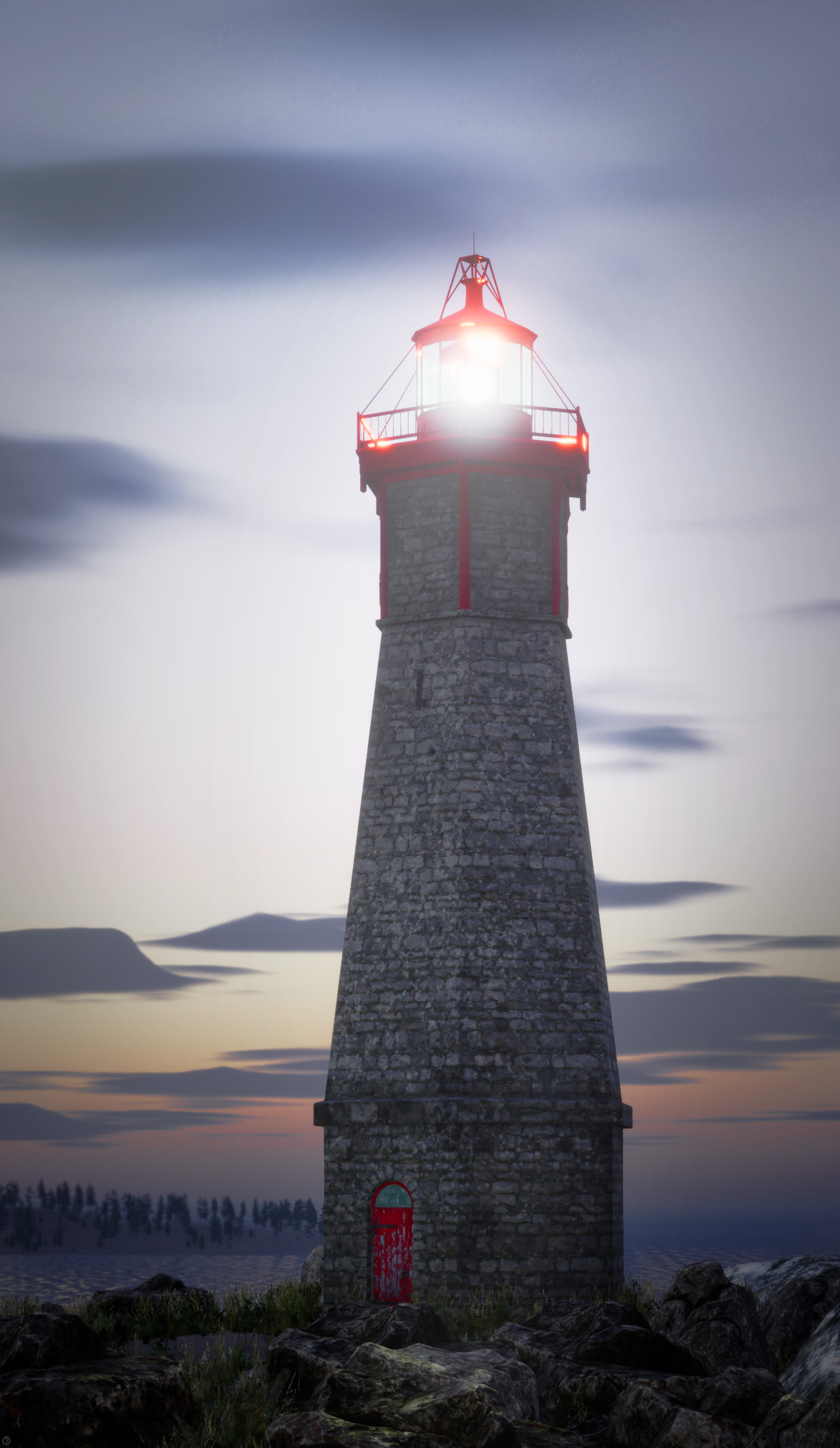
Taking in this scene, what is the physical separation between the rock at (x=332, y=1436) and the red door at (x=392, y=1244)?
9535 millimetres

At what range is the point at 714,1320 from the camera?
51.2ft

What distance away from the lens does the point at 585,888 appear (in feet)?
72.1

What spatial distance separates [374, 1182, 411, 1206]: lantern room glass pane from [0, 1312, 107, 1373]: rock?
26.7 ft

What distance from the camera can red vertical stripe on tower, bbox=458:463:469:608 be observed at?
892 inches

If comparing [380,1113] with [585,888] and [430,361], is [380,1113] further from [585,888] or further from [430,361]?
[430,361]

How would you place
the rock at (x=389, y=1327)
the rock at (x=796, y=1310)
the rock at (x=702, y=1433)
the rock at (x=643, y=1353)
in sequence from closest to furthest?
the rock at (x=702, y=1433), the rock at (x=643, y=1353), the rock at (x=389, y=1327), the rock at (x=796, y=1310)

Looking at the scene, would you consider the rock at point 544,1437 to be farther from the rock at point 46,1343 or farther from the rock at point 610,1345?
the rock at point 46,1343

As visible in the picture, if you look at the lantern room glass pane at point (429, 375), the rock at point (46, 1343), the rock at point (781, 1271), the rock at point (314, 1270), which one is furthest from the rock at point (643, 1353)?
the lantern room glass pane at point (429, 375)

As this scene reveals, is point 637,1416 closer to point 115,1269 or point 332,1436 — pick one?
point 332,1436

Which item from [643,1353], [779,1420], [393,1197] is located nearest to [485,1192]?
[393,1197]

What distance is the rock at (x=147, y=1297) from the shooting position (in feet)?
60.2

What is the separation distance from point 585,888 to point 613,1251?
17.7 feet

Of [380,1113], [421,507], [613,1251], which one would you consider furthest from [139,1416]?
[421,507]

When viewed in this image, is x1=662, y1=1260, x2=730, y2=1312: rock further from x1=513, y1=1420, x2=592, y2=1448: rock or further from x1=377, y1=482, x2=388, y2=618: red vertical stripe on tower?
x1=377, y1=482, x2=388, y2=618: red vertical stripe on tower
